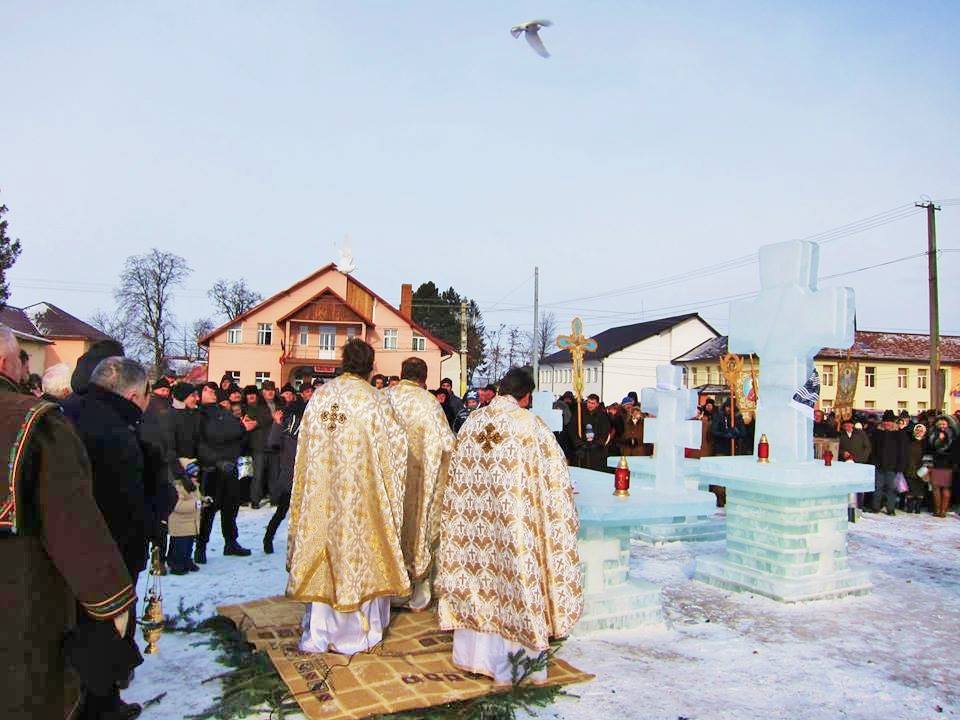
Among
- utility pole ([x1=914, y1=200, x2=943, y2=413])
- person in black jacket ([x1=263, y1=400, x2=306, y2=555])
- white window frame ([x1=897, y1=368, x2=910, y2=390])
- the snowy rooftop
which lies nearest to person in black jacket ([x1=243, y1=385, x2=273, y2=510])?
person in black jacket ([x1=263, y1=400, x2=306, y2=555])

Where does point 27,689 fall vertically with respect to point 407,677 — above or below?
above

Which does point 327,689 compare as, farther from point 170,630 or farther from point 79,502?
point 79,502

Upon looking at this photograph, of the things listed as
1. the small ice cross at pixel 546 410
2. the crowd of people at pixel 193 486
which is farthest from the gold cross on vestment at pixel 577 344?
the small ice cross at pixel 546 410

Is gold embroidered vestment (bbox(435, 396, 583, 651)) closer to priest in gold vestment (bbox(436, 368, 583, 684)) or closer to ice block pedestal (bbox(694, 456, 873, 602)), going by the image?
priest in gold vestment (bbox(436, 368, 583, 684))

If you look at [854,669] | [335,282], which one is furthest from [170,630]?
[335,282]

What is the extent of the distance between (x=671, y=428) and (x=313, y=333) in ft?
121

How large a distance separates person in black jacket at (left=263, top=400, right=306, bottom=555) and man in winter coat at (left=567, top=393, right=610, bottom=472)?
4737mm

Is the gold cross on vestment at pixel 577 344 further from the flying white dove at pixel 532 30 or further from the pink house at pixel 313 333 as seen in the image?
the pink house at pixel 313 333

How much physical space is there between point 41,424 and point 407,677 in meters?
2.80

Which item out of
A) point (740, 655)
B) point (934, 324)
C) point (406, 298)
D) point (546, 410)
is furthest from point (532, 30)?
point (406, 298)

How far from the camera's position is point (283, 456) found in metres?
8.12

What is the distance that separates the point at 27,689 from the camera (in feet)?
7.39

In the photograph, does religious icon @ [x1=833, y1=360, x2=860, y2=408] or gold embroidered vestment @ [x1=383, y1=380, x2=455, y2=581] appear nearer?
gold embroidered vestment @ [x1=383, y1=380, x2=455, y2=581]

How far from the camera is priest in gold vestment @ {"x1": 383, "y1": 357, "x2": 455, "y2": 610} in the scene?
5.78 m
